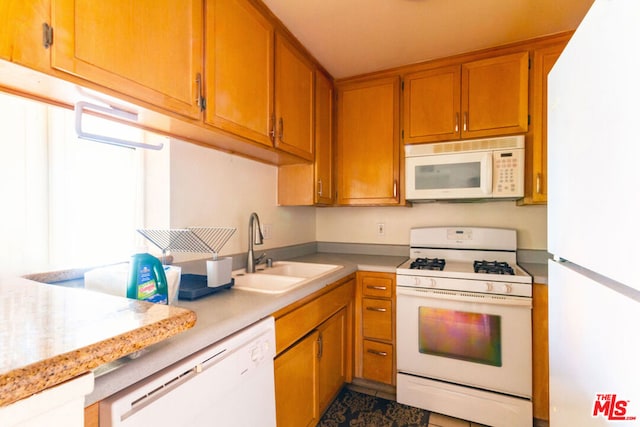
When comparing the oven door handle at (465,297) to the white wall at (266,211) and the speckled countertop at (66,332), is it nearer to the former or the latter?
the white wall at (266,211)

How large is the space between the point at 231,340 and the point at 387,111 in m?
2.02

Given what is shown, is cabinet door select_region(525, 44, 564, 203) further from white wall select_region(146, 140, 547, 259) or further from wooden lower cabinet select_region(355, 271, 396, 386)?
wooden lower cabinet select_region(355, 271, 396, 386)

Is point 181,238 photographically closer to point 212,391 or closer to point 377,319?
point 212,391

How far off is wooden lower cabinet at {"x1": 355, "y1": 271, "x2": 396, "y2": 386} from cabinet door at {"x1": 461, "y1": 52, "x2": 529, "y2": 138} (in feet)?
4.00

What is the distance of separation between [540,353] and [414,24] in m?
2.06

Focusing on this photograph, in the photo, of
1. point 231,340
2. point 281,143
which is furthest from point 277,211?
point 231,340

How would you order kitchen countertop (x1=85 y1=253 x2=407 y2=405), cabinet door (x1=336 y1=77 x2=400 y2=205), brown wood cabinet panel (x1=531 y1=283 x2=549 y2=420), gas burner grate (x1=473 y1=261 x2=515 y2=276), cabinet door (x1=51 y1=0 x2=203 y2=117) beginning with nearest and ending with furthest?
kitchen countertop (x1=85 y1=253 x2=407 y2=405) → cabinet door (x1=51 y1=0 x2=203 y2=117) → brown wood cabinet panel (x1=531 y1=283 x2=549 y2=420) → gas burner grate (x1=473 y1=261 x2=515 y2=276) → cabinet door (x1=336 y1=77 x2=400 y2=205)

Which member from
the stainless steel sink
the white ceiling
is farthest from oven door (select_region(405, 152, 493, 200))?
the stainless steel sink

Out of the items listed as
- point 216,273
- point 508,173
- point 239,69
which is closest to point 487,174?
point 508,173

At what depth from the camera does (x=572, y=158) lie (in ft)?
2.52

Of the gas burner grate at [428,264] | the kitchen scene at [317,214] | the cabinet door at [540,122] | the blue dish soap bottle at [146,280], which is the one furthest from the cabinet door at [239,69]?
the cabinet door at [540,122]

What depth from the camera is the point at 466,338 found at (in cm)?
183

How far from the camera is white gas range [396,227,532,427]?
1.72 m

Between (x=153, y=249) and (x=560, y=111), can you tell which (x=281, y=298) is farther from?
(x=560, y=111)
